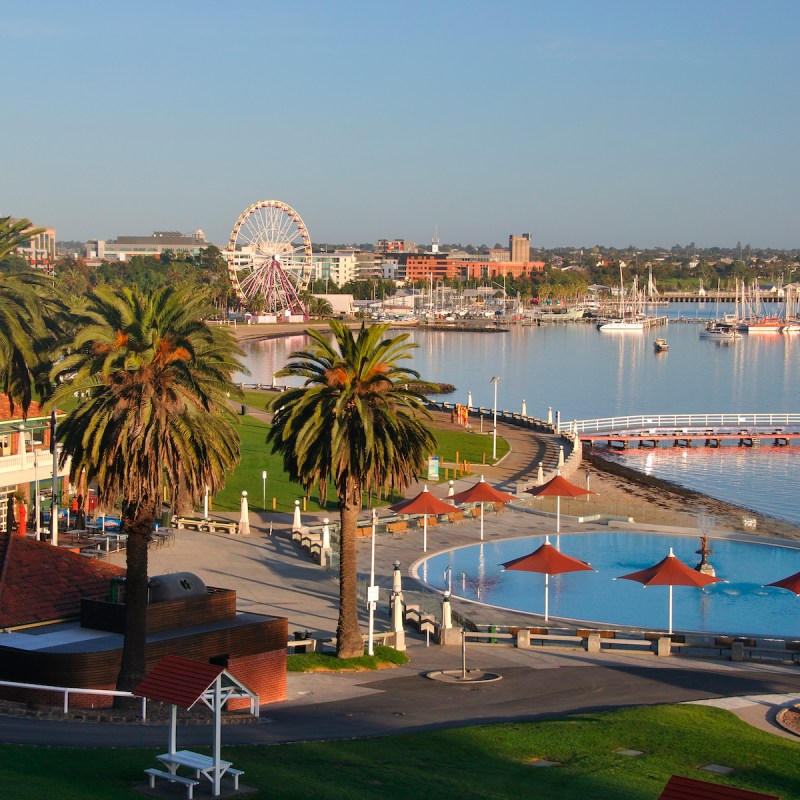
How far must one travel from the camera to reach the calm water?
72.6m

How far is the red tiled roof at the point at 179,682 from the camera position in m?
16.4

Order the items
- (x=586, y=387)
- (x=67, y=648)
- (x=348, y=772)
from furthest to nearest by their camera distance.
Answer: (x=586, y=387), (x=67, y=648), (x=348, y=772)

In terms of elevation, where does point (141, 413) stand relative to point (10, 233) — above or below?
below

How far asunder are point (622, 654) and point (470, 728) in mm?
9594

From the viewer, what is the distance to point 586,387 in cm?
13788

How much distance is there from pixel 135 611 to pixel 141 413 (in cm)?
378

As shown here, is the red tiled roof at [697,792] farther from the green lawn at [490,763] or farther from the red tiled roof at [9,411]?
the red tiled roof at [9,411]

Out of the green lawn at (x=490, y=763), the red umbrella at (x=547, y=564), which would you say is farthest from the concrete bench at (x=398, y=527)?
the green lawn at (x=490, y=763)

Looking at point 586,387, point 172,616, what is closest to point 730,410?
point 586,387

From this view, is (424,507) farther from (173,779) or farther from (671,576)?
(173,779)

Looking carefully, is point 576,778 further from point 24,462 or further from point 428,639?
point 24,462

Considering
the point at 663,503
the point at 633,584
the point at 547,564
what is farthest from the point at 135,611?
the point at 663,503

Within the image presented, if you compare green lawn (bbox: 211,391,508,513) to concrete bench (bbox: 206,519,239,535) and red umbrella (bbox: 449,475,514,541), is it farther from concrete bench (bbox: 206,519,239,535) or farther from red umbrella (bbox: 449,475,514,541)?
red umbrella (bbox: 449,475,514,541)

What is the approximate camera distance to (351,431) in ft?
95.0
